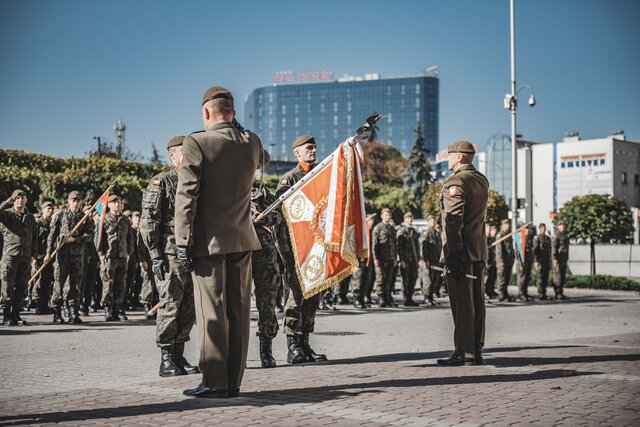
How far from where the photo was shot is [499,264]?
22.4 meters

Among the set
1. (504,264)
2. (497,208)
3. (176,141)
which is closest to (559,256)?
(504,264)

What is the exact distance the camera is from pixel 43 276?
1670 centimetres

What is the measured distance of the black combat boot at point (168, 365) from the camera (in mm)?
7645

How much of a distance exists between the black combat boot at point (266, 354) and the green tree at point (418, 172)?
7367cm

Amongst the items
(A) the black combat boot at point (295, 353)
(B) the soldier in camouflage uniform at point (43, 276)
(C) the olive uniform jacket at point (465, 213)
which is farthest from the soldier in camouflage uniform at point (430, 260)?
(A) the black combat boot at point (295, 353)

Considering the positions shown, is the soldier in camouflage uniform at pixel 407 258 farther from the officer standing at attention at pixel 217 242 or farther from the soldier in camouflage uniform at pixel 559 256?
the officer standing at attention at pixel 217 242

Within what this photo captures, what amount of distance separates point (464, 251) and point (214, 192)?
3.26 meters

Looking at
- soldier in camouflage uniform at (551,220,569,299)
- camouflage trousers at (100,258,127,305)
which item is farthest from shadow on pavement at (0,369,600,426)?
soldier in camouflage uniform at (551,220,569,299)

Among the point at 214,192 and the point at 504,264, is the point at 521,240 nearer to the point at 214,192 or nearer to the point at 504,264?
the point at 504,264

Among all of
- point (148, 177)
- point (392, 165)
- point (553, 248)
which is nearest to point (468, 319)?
point (553, 248)

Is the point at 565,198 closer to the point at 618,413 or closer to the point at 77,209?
the point at 77,209

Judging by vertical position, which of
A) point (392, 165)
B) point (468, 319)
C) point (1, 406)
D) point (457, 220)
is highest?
point (392, 165)

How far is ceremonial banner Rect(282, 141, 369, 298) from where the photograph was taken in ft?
27.4

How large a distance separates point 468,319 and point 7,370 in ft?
15.5
